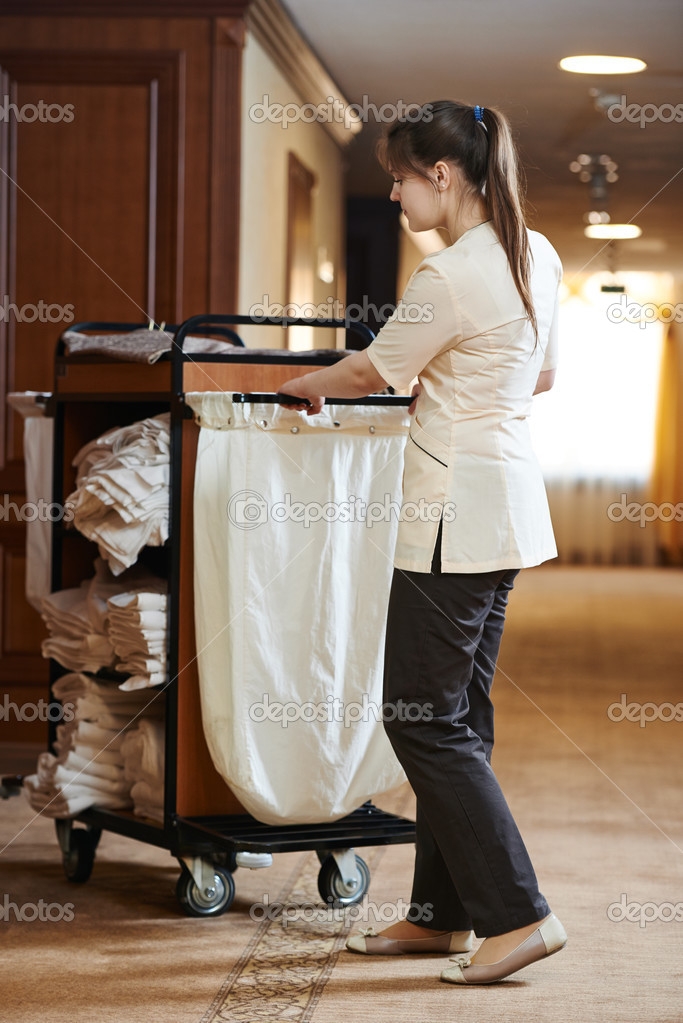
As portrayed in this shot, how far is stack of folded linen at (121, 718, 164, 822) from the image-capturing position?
2441 mm

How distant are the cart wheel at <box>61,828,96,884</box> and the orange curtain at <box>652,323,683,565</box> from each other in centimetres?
1000

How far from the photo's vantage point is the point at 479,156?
1.94m

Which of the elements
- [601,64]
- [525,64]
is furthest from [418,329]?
[525,64]

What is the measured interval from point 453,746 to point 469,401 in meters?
0.53

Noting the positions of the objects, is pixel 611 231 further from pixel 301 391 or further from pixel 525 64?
pixel 301 391

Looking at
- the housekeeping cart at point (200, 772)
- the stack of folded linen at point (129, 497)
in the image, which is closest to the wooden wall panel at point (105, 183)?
the housekeeping cart at point (200, 772)

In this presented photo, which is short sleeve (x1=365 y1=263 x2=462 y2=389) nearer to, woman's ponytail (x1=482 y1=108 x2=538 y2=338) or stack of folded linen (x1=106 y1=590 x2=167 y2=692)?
woman's ponytail (x1=482 y1=108 x2=538 y2=338)

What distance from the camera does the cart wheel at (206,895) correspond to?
7.67 ft

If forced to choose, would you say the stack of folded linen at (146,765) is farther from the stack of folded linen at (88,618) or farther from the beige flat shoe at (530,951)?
the beige flat shoe at (530,951)

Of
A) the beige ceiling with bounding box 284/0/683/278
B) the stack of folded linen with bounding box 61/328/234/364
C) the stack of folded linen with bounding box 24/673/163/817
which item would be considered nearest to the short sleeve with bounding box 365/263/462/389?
the stack of folded linen with bounding box 61/328/234/364

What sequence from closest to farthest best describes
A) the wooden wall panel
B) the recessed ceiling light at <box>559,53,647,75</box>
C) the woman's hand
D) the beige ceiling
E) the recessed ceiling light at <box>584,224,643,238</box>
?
the woman's hand < the wooden wall panel < the beige ceiling < the recessed ceiling light at <box>559,53,647,75</box> < the recessed ceiling light at <box>584,224,643,238</box>

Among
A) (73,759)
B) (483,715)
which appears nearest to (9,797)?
(73,759)

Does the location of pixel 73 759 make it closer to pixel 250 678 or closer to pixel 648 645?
pixel 250 678

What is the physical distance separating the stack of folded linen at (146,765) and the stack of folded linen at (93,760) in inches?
1.2
